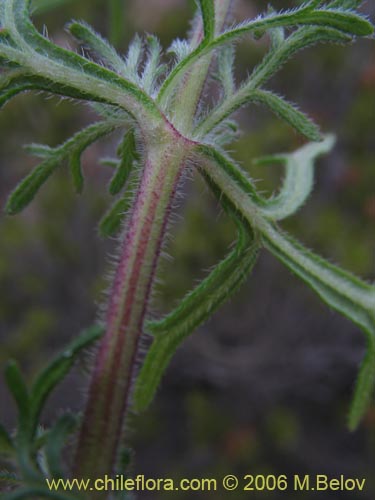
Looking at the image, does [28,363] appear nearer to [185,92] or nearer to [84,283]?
[84,283]

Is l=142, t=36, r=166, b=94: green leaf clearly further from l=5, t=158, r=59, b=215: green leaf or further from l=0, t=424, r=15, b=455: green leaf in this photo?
l=0, t=424, r=15, b=455: green leaf

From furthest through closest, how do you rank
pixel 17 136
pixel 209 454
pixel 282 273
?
pixel 17 136
pixel 282 273
pixel 209 454

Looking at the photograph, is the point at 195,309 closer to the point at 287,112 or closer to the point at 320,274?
the point at 320,274

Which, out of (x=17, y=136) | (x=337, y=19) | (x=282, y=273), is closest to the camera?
(x=337, y=19)

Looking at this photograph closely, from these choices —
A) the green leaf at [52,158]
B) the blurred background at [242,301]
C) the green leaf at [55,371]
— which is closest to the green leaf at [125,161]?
the green leaf at [52,158]

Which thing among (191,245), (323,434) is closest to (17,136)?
(191,245)

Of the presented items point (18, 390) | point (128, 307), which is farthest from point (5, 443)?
point (128, 307)

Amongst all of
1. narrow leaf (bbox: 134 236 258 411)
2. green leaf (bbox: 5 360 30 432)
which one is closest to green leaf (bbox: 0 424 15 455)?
green leaf (bbox: 5 360 30 432)
